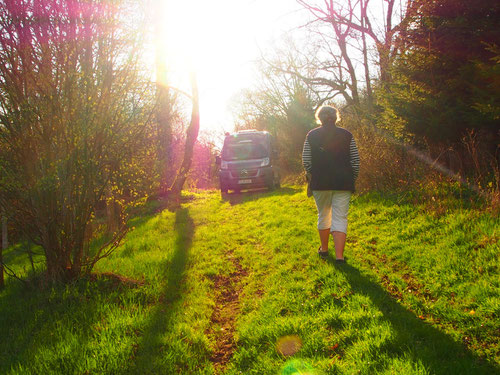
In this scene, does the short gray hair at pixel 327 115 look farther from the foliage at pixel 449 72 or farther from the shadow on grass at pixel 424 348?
the foliage at pixel 449 72

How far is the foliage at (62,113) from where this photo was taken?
3.96 m

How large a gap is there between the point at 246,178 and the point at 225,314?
1056 centimetres

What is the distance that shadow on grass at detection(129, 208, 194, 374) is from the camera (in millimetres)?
2840

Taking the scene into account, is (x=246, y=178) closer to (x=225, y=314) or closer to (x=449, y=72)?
(x=449, y=72)

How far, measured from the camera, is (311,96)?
2038 centimetres

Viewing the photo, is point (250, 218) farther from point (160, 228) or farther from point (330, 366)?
point (330, 366)

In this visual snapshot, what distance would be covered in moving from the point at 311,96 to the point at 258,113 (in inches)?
187

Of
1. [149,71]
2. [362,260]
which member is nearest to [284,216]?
[362,260]

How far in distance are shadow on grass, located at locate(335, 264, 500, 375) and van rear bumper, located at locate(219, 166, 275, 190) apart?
35.6 feet

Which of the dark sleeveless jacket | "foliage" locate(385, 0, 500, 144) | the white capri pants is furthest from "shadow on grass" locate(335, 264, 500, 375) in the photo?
"foliage" locate(385, 0, 500, 144)

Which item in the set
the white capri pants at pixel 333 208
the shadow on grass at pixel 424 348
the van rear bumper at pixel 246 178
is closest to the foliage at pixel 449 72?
the white capri pants at pixel 333 208

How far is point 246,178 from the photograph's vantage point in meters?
14.3

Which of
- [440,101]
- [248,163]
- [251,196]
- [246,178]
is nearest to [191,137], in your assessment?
[248,163]

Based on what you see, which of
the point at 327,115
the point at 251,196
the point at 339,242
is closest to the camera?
the point at 339,242
